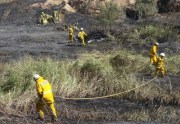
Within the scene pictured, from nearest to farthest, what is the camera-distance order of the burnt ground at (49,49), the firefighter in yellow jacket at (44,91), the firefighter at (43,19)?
the firefighter in yellow jacket at (44,91)
the burnt ground at (49,49)
the firefighter at (43,19)

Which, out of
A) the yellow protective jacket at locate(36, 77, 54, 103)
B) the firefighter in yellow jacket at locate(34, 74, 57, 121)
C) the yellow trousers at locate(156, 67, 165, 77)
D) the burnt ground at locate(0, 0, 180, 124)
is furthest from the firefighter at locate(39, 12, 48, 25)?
the yellow protective jacket at locate(36, 77, 54, 103)

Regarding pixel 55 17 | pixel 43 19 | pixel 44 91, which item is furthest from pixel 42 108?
pixel 55 17

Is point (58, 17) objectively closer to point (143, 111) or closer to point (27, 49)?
point (27, 49)

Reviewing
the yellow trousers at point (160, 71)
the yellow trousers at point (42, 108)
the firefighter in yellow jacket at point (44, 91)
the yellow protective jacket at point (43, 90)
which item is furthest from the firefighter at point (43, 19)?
the yellow protective jacket at point (43, 90)

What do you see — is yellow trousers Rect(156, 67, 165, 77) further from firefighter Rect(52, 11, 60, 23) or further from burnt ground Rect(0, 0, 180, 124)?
firefighter Rect(52, 11, 60, 23)

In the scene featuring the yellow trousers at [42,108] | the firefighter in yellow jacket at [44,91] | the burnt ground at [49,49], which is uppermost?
the firefighter in yellow jacket at [44,91]

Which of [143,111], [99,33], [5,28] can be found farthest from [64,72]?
[5,28]

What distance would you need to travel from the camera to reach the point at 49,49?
3234cm

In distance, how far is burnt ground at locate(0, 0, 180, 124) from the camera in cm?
1620

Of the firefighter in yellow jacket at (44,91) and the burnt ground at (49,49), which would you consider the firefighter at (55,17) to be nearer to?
the burnt ground at (49,49)

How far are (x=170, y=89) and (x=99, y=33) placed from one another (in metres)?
19.9

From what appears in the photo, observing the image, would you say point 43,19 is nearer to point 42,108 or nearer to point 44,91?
point 42,108

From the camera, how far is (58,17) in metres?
47.7

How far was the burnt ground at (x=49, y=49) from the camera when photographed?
16.2 meters
